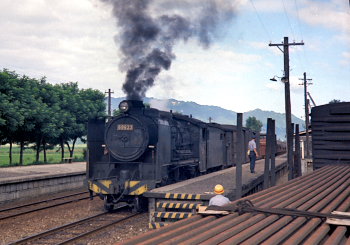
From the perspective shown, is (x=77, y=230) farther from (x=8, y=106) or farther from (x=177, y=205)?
(x=8, y=106)

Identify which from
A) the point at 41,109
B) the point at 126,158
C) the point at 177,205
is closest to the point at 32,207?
the point at 126,158

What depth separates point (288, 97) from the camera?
23.5 meters

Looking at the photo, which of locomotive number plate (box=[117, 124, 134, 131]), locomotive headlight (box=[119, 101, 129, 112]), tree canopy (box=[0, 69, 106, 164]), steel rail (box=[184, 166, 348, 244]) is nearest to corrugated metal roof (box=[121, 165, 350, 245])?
steel rail (box=[184, 166, 348, 244])

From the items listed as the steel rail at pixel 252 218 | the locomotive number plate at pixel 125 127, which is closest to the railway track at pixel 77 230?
the locomotive number plate at pixel 125 127

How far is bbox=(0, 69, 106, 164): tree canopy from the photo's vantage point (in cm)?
2598

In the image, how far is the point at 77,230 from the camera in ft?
35.3

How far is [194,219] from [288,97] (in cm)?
2051

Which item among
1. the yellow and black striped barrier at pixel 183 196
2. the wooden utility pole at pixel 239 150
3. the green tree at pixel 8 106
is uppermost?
the green tree at pixel 8 106

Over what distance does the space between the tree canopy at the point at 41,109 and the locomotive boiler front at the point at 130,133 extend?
12743 mm

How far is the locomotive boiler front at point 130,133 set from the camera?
13219 millimetres

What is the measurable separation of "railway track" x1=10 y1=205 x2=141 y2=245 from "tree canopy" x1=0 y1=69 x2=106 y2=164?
13976 millimetres

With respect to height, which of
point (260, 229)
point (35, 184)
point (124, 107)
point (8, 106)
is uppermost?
point (8, 106)

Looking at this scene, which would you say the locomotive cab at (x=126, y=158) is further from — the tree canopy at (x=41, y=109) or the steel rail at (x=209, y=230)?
the tree canopy at (x=41, y=109)

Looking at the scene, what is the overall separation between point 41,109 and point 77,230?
20945mm
